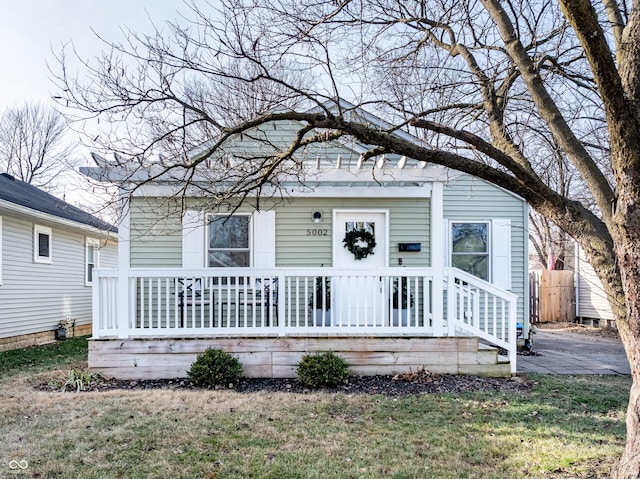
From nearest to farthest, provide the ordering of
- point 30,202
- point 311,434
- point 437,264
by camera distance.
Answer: point 311,434, point 437,264, point 30,202

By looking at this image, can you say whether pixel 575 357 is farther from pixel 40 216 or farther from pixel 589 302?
pixel 40 216

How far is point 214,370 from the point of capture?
218 inches

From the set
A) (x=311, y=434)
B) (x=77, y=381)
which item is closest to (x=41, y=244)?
(x=77, y=381)

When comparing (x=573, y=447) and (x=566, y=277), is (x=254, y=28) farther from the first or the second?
(x=566, y=277)

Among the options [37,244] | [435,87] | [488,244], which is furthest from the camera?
[37,244]

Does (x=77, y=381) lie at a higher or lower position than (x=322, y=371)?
lower

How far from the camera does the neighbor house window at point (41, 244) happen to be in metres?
9.96

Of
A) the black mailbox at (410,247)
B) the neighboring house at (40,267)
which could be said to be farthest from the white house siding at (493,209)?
the neighboring house at (40,267)

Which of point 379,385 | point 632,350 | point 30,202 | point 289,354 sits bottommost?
point 379,385

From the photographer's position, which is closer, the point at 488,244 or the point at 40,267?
the point at 488,244

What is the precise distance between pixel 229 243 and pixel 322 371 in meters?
3.36

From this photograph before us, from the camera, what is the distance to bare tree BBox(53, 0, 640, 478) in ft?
9.08

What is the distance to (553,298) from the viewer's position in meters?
15.2

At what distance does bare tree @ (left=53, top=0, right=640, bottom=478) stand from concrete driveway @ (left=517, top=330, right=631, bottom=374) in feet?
9.89
